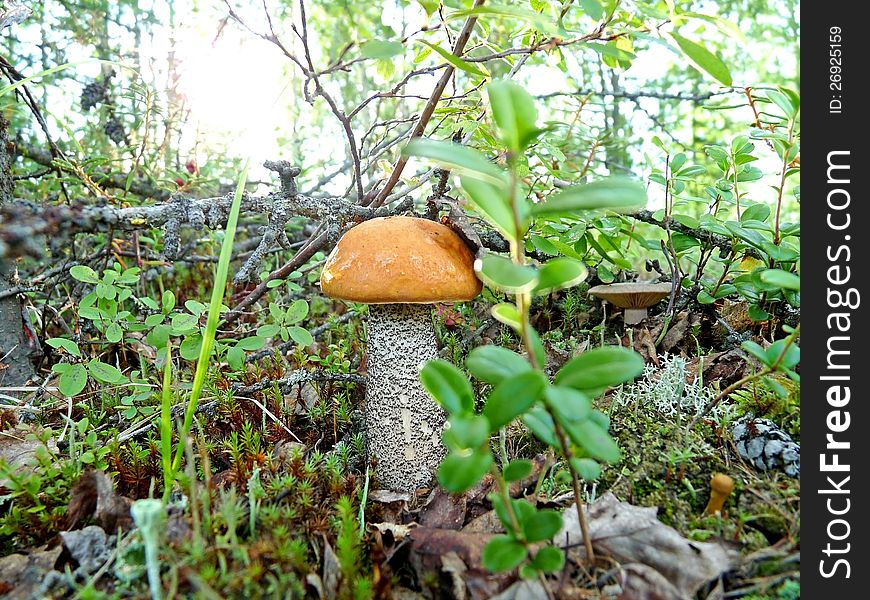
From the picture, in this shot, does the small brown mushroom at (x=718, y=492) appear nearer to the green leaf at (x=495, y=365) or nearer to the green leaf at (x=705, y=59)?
the green leaf at (x=495, y=365)

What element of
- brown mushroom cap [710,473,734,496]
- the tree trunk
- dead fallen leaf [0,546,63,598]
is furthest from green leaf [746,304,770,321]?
the tree trunk

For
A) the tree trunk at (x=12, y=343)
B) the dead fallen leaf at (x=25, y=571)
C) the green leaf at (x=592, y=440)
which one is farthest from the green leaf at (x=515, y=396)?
the tree trunk at (x=12, y=343)

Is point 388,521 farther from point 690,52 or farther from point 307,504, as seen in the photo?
point 690,52

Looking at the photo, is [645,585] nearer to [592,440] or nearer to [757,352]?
[592,440]

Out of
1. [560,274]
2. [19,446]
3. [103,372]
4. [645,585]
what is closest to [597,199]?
[560,274]

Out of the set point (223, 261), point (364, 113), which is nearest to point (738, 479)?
point (223, 261)

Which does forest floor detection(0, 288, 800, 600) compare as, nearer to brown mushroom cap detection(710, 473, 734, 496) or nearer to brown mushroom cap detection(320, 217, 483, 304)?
brown mushroom cap detection(710, 473, 734, 496)
